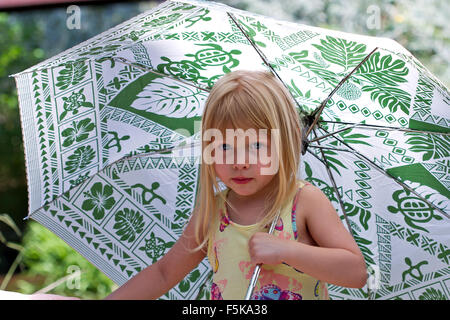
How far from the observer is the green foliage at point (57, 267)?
3.71 metres

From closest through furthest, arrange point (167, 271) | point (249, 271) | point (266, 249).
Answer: point (266, 249) → point (249, 271) → point (167, 271)

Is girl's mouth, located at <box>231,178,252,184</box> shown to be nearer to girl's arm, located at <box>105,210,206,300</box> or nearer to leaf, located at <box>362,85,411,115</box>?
girl's arm, located at <box>105,210,206,300</box>

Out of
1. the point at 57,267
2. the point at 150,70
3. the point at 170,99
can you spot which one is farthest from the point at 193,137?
the point at 57,267

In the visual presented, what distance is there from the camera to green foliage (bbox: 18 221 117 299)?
3709 mm

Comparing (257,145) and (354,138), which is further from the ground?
(257,145)

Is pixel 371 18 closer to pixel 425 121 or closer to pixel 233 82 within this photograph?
pixel 425 121

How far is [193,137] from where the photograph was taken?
1.88 metres

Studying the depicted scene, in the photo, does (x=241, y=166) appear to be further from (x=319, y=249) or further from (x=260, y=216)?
(x=319, y=249)

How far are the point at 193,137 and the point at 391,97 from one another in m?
0.62

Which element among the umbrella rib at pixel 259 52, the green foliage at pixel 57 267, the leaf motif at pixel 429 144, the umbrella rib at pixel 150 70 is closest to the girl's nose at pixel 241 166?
the umbrella rib at pixel 259 52

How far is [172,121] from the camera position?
1.90 metres

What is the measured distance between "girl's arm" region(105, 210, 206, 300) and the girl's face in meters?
0.24

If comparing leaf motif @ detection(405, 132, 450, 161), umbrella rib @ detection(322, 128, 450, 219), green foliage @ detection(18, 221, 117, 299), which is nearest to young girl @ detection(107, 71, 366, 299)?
umbrella rib @ detection(322, 128, 450, 219)
